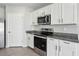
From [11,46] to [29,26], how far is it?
1.71 feet

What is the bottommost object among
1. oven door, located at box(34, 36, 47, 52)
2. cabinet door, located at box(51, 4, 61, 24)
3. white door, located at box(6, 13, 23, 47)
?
oven door, located at box(34, 36, 47, 52)

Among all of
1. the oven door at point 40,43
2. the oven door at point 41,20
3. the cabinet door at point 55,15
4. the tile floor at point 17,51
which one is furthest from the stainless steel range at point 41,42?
the cabinet door at point 55,15

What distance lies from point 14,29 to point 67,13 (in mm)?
1147

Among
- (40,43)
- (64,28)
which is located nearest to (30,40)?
(40,43)

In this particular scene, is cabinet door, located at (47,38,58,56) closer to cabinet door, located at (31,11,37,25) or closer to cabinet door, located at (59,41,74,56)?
cabinet door, located at (59,41,74,56)

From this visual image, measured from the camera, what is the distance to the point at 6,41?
2.82 m

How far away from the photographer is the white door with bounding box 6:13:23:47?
2818 mm

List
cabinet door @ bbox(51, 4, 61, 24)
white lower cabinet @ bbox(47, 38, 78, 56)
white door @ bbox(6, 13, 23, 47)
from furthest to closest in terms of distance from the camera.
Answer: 1. cabinet door @ bbox(51, 4, 61, 24)
2. white door @ bbox(6, 13, 23, 47)
3. white lower cabinet @ bbox(47, 38, 78, 56)

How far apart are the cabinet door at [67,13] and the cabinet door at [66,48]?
1.72 ft

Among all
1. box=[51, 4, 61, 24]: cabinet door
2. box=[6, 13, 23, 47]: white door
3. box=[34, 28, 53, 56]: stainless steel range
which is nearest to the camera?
box=[6, 13, 23, 47]: white door

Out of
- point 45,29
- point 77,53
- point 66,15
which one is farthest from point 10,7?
point 77,53

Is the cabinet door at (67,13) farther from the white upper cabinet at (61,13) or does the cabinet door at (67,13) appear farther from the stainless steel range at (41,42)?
the stainless steel range at (41,42)

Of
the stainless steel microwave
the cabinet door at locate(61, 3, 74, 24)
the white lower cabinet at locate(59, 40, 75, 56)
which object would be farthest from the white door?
the cabinet door at locate(61, 3, 74, 24)

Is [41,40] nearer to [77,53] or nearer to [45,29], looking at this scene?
[45,29]
